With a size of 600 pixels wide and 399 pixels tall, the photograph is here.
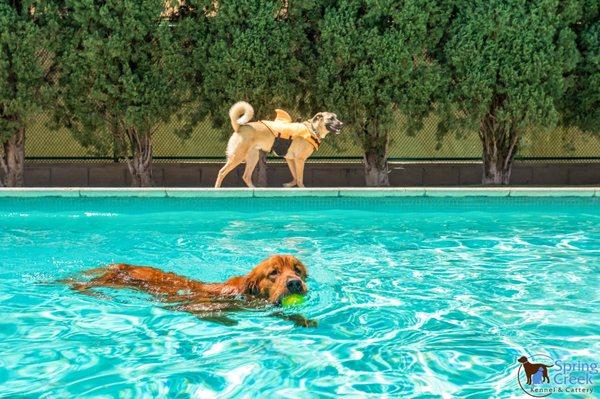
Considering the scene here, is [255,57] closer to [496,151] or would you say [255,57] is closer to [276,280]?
[496,151]

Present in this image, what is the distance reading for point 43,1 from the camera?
14508mm

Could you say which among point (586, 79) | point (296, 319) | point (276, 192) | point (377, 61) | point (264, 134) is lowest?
point (296, 319)

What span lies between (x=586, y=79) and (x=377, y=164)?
14.3ft

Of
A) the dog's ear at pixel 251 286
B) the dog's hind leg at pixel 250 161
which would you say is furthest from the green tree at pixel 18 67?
the dog's ear at pixel 251 286

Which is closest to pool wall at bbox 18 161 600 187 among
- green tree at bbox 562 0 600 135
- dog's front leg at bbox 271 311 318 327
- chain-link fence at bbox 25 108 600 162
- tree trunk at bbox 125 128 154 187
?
chain-link fence at bbox 25 108 600 162

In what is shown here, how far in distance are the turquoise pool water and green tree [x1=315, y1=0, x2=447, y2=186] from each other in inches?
187

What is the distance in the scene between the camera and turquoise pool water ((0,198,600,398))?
403cm

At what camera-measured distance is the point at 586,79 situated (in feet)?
48.4

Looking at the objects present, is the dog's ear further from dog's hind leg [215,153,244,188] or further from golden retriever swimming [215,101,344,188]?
dog's hind leg [215,153,244,188]

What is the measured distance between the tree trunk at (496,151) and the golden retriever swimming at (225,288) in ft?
35.3

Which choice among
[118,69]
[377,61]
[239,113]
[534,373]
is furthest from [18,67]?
[534,373]

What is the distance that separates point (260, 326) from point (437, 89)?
1078cm

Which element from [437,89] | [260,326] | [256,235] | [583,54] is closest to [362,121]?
[437,89]

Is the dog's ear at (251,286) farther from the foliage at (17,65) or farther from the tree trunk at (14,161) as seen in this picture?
the tree trunk at (14,161)
